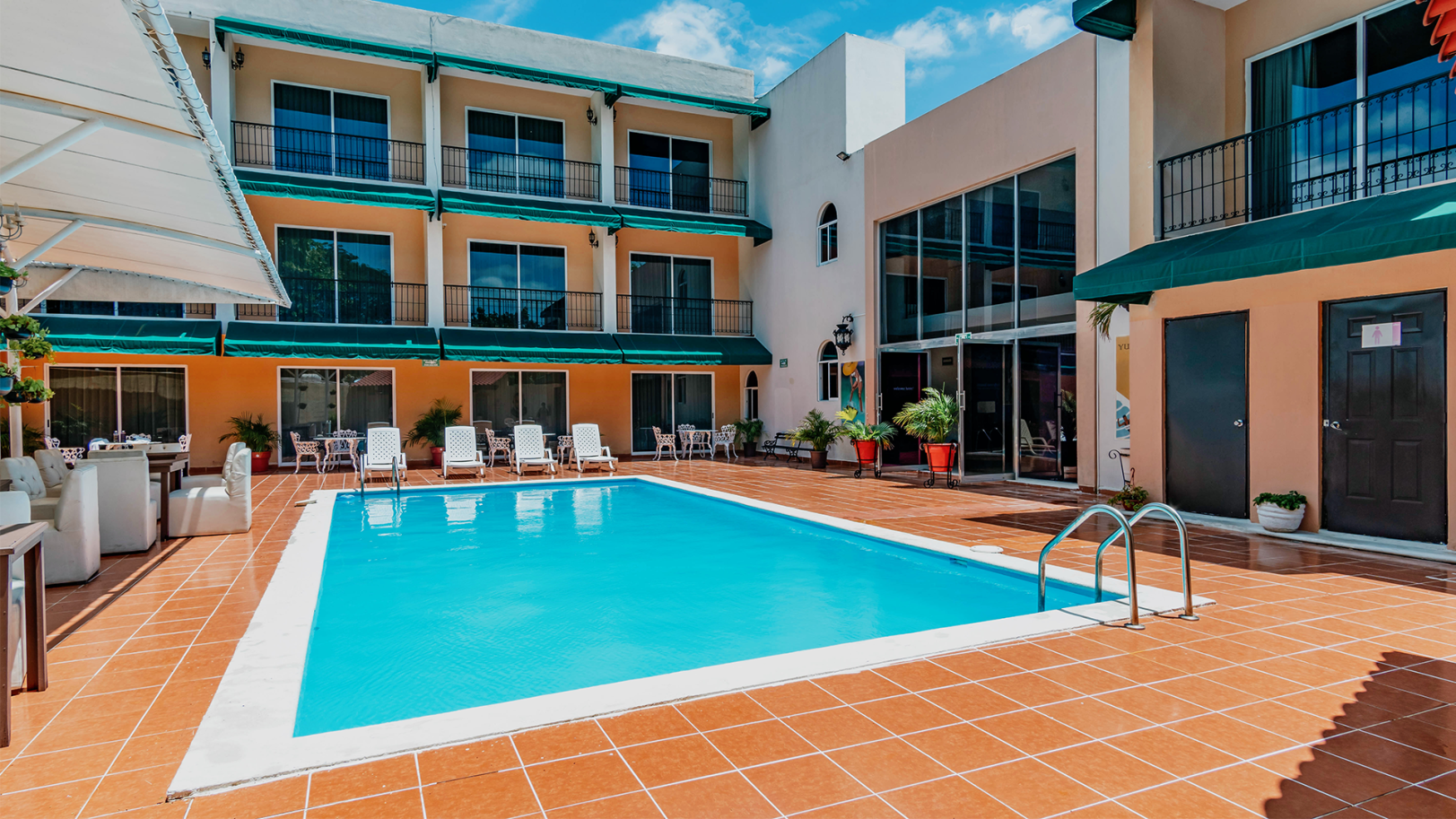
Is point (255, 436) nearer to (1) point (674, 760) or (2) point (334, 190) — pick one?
(2) point (334, 190)

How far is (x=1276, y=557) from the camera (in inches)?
239

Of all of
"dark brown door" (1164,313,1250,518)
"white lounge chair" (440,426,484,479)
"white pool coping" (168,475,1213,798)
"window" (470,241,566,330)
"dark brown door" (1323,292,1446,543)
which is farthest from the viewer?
"window" (470,241,566,330)

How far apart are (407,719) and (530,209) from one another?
13.7 meters

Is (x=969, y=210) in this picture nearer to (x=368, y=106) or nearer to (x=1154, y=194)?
(x=1154, y=194)

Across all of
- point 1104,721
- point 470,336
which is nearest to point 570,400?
point 470,336

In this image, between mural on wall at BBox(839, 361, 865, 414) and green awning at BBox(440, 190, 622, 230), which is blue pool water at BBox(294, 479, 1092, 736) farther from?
green awning at BBox(440, 190, 622, 230)

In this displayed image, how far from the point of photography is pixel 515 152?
1686 cm

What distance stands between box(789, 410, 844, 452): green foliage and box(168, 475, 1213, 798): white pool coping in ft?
29.8

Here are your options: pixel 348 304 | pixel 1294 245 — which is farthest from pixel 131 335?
pixel 1294 245

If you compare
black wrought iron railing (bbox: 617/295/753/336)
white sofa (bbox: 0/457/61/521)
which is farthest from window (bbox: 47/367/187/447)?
black wrought iron railing (bbox: 617/295/753/336)

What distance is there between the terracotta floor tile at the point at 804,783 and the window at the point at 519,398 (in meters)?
14.4

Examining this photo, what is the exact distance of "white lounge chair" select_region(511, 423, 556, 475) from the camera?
44.0 feet

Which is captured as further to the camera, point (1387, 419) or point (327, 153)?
point (327, 153)

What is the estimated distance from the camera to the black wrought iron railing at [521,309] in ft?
53.3
